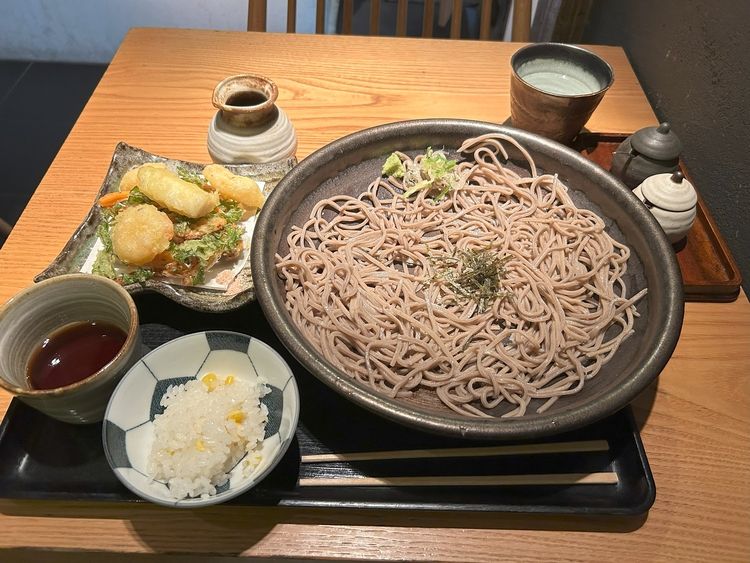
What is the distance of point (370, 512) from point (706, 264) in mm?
1343

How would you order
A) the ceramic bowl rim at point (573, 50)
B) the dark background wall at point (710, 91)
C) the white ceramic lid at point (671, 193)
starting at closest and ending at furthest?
the white ceramic lid at point (671, 193)
the ceramic bowl rim at point (573, 50)
the dark background wall at point (710, 91)

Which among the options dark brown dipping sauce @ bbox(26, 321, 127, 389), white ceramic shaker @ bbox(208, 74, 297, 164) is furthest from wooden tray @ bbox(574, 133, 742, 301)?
dark brown dipping sauce @ bbox(26, 321, 127, 389)

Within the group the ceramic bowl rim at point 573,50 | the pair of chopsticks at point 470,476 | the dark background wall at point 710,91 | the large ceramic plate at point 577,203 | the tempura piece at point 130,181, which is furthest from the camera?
the dark background wall at point 710,91

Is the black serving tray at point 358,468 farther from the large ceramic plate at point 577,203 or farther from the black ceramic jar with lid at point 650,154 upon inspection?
the black ceramic jar with lid at point 650,154

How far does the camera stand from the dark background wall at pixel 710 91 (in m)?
2.12

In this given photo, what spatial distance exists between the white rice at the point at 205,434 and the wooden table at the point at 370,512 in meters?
0.15

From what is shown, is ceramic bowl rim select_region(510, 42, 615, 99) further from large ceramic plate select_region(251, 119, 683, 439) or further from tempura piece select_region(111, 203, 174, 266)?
tempura piece select_region(111, 203, 174, 266)

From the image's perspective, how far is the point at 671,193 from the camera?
1682mm

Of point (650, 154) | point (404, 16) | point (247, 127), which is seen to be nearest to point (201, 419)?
point (247, 127)

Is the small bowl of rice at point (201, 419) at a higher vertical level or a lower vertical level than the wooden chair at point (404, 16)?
lower

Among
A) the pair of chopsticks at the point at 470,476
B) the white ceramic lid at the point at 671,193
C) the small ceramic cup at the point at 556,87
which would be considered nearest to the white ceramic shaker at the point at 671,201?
the white ceramic lid at the point at 671,193

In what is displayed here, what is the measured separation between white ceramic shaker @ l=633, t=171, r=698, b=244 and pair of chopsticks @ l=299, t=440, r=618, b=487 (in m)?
0.76

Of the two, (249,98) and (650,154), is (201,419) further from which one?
(650,154)

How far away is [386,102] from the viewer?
243cm
